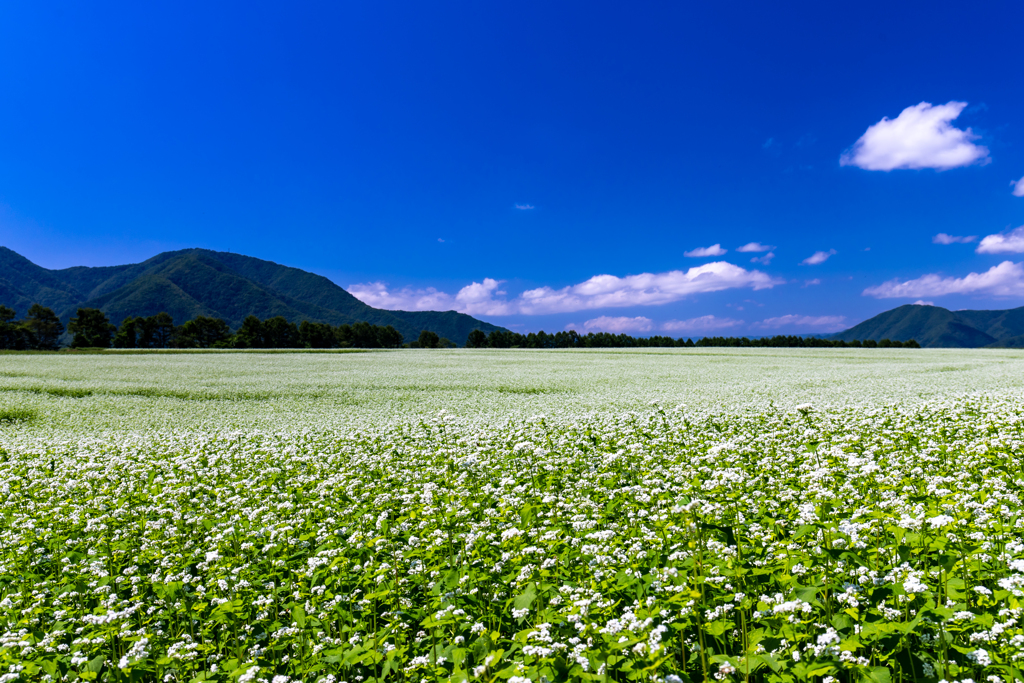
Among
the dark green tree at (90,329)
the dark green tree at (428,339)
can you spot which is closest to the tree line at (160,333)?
the dark green tree at (90,329)

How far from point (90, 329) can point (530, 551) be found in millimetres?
141766

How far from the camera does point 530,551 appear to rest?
18.3 ft

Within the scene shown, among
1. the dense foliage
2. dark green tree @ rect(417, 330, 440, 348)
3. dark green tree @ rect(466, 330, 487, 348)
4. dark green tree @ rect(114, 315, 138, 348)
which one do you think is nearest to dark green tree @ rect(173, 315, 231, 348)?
dark green tree @ rect(114, 315, 138, 348)

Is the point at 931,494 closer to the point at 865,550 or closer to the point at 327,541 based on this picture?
the point at 865,550

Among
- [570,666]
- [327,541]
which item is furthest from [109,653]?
[570,666]

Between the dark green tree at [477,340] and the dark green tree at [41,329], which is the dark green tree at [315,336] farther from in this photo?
the dark green tree at [41,329]

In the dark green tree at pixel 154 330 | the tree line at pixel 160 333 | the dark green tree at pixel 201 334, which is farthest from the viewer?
the dark green tree at pixel 154 330

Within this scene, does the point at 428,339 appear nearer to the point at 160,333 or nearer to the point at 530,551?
the point at 160,333

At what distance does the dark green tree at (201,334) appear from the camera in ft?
391

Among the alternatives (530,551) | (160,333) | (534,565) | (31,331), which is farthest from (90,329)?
(530,551)

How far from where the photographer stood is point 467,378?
34.5m

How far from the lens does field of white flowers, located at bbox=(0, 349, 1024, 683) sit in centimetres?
399

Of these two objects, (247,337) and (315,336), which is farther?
(315,336)

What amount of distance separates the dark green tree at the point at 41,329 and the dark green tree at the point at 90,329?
20.2ft
